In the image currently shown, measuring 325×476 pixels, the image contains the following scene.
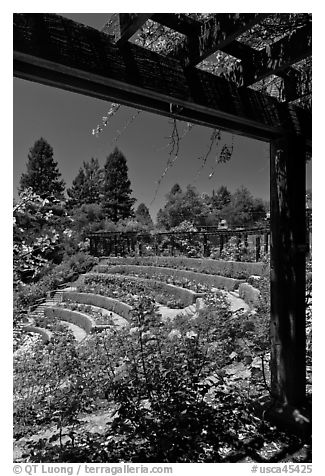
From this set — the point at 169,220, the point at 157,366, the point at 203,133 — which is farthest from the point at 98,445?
the point at 169,220

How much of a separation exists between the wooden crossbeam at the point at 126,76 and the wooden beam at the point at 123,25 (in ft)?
0.11

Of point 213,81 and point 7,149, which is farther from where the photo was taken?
point 213,81

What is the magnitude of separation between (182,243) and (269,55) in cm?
908

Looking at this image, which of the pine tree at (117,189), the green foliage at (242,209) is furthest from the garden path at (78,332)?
the green foliage at (242,209)

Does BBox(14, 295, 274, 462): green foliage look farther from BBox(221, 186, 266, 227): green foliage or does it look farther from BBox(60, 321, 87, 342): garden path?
BBox(221, 186, 266, 227): green foliage

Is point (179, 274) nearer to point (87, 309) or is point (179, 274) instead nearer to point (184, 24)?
point (87, 309)

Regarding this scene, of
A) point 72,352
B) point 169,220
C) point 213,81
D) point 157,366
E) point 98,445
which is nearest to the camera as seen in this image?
point 213,81

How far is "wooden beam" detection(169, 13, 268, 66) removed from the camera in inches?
47.3

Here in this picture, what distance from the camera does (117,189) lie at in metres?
9.91

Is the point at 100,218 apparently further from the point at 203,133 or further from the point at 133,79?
the point at 133,79

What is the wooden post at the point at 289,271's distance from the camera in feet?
6.37

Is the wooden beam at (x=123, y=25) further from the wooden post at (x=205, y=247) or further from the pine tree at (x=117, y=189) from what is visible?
the wooden post at (x=205, y=247)

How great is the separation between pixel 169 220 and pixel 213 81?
10944 mm
